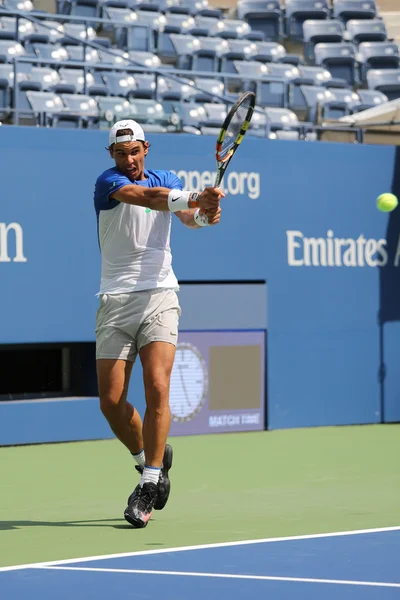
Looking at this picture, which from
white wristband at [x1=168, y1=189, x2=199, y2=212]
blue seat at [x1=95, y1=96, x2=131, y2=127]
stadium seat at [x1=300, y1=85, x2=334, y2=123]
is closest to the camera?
white wristband at [x1=168, y1=189, x2=199, y2=212]

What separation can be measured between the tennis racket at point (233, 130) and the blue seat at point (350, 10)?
13.8 m

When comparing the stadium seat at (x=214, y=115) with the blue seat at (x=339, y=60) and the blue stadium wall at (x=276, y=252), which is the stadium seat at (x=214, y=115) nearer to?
the blue stadium wall at (x=276, y=252)

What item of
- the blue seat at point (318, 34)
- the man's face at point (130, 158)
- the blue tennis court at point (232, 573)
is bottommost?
the blue tennis court at point (232, 573)

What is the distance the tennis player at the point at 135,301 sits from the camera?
5.81 metres

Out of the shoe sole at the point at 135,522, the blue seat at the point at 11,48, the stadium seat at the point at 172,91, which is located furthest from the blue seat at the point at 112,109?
the shoe sole at the point at 135,522

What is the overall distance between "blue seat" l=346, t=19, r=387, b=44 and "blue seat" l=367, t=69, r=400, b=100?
1295 mm

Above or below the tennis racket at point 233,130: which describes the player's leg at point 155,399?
below

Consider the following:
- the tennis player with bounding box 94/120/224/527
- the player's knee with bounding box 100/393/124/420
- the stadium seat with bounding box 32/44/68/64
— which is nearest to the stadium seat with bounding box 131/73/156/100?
the stadium seat with bounding box 32/44/68/64

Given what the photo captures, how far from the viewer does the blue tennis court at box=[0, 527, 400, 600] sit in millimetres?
4125

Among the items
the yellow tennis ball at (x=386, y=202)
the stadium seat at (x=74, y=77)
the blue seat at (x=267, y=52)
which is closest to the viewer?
the yellow tennis ball at (x=386, y=202)

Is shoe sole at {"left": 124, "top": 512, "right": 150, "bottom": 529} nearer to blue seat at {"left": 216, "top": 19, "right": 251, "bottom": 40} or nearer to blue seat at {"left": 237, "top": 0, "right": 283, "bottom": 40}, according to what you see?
blue seat at {"left": 216, "top": 19, "right": 251, "bottom": 40}

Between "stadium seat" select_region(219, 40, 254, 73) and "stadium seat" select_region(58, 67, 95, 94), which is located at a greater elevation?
"stadium seat" select_region(219, 40, 254, 73)

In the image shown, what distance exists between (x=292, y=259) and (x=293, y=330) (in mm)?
645

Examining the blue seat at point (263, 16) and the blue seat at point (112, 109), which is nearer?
the blue seat at point (112, 109)
